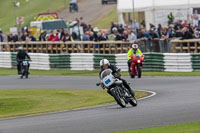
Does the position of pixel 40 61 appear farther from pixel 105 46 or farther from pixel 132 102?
pixel 132 102

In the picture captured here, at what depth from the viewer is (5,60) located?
38.5 m

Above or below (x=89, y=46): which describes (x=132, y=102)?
below

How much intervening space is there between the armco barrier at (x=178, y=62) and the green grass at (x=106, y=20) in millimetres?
26864

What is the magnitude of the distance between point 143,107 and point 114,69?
4.32ft

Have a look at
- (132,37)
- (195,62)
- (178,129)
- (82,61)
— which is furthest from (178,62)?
(178,129)

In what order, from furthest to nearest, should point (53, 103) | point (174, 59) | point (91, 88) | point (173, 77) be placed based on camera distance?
point (174, 59)
point (173, 77)
point (91, 88)
point (53, 103)

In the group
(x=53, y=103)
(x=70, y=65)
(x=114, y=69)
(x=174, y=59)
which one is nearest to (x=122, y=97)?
(x=114, y=69)

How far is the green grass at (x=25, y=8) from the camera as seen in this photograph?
68000 millimetres

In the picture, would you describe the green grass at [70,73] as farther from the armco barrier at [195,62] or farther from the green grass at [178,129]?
the green grass at [178,129]

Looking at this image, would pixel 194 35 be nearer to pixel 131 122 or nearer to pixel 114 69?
pixel 114 69

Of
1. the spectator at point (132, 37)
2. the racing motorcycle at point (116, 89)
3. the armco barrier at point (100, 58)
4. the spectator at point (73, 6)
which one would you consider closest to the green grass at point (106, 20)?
the spectator at point (73, 6)

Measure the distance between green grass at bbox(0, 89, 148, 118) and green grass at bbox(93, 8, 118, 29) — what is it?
33.0m

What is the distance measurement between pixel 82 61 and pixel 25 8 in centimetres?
3968

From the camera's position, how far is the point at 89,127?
14.2 m
